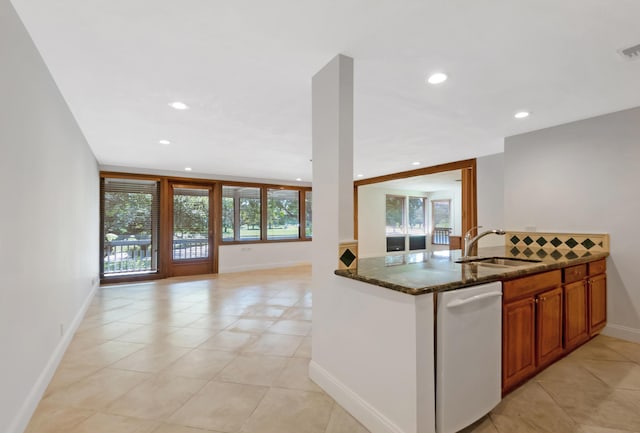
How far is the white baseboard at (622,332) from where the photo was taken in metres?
3.01

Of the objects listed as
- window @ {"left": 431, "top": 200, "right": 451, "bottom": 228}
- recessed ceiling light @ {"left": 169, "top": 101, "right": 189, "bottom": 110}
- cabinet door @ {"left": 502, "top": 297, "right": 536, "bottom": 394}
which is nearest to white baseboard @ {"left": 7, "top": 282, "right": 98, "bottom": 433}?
recessed ceiling light @ {"left": 169, "top": 101, "right": 189, "bottom": 110}

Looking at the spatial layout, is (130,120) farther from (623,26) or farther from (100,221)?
(623,26)

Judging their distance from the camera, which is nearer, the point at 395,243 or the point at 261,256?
the point at 261,256

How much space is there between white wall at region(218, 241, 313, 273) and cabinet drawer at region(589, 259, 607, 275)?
634 centimetres

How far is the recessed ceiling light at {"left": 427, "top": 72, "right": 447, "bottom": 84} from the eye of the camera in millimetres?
2300

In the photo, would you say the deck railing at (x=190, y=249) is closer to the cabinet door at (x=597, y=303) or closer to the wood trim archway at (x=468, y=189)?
the wood trim archway at (x=468, y=189)

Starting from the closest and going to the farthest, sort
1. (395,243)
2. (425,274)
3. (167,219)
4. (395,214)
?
1. (425,274)
2. (167,219)
3. (395,243)
4. (395,214)

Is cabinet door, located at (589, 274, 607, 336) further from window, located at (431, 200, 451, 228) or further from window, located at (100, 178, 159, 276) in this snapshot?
window, located at (431, 200, 451, 228)

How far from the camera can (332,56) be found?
6.67 feet

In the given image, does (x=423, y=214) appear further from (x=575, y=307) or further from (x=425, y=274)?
(x=425, y=274)

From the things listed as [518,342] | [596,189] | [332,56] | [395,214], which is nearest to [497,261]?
[518,342]

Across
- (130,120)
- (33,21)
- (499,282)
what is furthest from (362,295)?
(130,120)

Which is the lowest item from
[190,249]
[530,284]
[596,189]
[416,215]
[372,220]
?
[190,249]

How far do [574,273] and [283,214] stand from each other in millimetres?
6540
